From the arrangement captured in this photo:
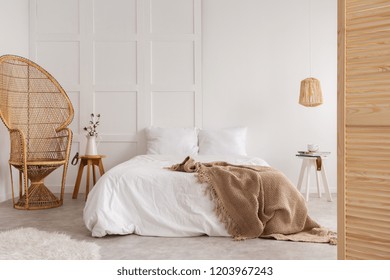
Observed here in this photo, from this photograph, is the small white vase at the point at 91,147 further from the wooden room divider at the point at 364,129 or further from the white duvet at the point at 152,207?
the wooden room divider at the point at 364,129

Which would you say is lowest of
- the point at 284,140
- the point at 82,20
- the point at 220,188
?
the point at 220,188

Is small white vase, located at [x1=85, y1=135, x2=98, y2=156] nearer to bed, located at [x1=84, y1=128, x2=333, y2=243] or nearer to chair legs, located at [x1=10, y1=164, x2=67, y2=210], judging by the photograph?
chair legs, located at [x1=10, y1=164, x2=67, y2=210]

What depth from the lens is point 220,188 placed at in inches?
128

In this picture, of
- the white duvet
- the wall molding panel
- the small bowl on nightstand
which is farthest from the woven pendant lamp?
the white duvet

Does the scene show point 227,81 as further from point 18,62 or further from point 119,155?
point 18,62

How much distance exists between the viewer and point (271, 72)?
211 inches

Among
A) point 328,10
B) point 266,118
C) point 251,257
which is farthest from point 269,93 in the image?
point 251,257

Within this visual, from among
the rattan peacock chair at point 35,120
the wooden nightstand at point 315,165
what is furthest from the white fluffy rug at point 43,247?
the wooden nightstand at point 315,165

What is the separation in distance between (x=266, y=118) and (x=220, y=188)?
2.33 metres

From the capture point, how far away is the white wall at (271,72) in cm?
529

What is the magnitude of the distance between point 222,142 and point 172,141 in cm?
62

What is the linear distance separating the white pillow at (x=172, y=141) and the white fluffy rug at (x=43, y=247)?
207 centimetres

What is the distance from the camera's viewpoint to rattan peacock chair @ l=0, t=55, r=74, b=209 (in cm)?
447

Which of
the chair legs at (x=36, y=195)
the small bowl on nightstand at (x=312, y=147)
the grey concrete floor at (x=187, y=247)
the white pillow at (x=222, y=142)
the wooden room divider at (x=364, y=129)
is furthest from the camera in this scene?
the white pillow at (x=222, y=142)
